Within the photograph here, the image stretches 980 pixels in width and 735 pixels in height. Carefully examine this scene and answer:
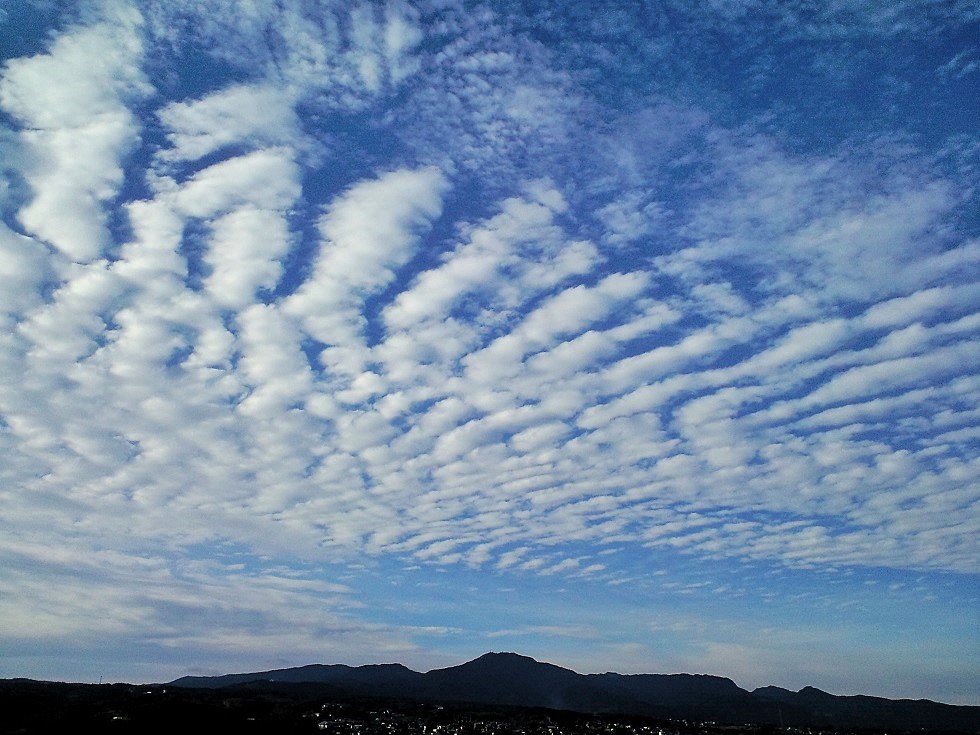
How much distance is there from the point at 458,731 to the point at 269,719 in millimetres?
42180

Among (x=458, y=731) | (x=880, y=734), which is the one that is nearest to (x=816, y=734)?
(x=880, y=734)

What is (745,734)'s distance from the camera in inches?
7072

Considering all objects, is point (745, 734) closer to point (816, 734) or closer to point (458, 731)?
point (816, 734)

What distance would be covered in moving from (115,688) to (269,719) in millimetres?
88947

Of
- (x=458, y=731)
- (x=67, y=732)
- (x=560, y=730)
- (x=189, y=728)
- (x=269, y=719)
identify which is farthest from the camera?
(x=560, y=730)

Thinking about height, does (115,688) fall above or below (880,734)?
above

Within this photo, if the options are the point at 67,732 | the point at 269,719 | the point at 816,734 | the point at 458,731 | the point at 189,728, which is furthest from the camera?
the point at 816,734

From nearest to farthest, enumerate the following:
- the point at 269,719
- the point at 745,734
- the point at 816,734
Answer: the point at 269,719
the point at 745,734
the point at 816,734

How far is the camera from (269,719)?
458 feet

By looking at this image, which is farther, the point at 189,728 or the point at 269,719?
the point at 269,719

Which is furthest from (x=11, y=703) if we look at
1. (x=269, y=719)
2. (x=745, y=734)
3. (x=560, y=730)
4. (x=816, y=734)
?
(x=816, y=734)

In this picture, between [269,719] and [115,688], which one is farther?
[115,688]

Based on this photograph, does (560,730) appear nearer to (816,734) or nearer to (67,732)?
(816,734)

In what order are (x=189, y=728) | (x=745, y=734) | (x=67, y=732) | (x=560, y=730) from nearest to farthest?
(x=67, y=732) → (x=189, y=728) → (x=560, y=730) → (x=745, y=734)
